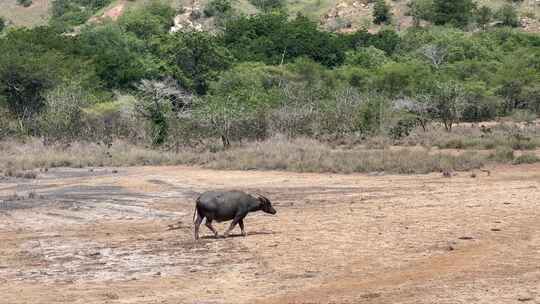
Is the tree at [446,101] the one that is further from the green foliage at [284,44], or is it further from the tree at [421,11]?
the tree at [421,11]

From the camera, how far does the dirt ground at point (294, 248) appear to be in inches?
448

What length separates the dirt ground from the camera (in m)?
11.4

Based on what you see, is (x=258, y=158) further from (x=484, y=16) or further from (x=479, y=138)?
(x=484, y=16)

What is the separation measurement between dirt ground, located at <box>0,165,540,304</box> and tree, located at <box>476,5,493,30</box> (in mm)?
66705

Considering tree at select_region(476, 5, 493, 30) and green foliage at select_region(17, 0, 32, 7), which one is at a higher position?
A: green foliage at select_region(17, 0, 32, 7)

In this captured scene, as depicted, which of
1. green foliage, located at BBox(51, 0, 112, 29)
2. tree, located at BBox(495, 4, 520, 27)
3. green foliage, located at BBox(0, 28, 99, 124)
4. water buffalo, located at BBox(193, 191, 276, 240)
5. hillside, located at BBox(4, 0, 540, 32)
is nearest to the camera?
water buffalo, located at BBox(193, 191, 276, 240)

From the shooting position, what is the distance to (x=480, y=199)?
20219 mm

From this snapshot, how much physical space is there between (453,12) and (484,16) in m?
3.46

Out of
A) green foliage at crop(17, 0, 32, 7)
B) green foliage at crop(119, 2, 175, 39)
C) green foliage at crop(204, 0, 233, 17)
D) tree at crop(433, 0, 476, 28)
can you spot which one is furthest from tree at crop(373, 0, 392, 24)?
green foliage at crop(17, 0, 32, 7)

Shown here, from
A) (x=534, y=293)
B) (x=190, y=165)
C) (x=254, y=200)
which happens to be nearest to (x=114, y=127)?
(x=190, y=165)

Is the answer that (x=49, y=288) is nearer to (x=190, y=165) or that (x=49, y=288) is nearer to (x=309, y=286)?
(x=309, y=286)

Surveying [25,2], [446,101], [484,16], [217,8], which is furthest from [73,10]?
[446,101]

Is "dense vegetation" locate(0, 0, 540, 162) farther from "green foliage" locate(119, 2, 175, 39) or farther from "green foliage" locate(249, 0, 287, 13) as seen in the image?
"green foliage" locate(249, 0, 287, 13)

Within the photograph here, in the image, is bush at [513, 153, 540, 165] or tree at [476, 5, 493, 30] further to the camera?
tree at [476, 5, 493, 30]
